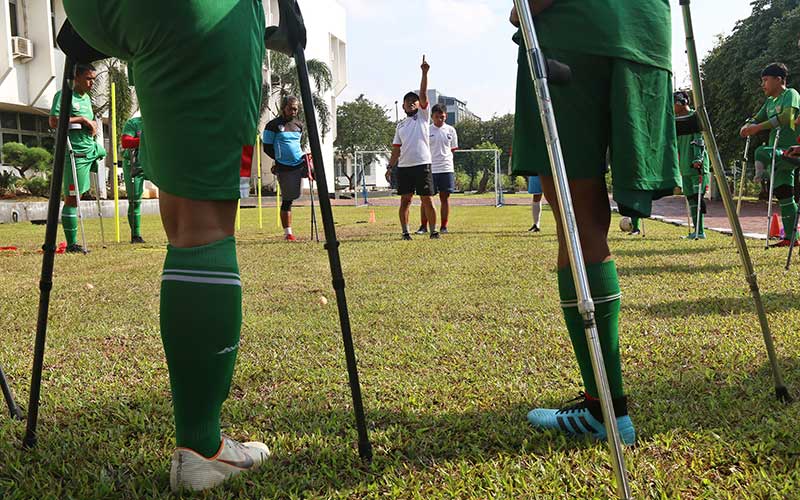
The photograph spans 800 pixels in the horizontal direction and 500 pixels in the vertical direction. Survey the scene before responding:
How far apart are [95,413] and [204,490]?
33.9 inches

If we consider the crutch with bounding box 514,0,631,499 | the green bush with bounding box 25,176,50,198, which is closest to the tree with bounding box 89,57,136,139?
the green bush with bounding box 25,176,50,198

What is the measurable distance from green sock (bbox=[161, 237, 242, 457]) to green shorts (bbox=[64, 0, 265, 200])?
0.17 m

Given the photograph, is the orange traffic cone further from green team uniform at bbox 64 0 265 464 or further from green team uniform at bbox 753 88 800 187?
green team uniform at bbox 64 0 265 464

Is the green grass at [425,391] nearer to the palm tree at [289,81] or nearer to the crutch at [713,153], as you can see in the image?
the crutch at [713,153]

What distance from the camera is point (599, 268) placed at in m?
2.11

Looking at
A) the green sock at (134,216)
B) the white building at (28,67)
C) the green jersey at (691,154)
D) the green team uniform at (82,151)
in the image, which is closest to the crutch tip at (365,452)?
the green team uniform at (82,151)

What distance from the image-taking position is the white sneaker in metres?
1.77

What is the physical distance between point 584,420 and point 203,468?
1161 millimetres

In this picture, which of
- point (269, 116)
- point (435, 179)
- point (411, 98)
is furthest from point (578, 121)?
point (269, 116)

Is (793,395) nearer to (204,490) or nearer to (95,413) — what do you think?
(204,490)

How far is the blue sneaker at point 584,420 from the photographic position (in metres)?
2.09

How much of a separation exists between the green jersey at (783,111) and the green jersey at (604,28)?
6.43 m

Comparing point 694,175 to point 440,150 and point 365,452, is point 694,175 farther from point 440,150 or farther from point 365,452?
point 365,452

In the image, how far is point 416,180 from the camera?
1004cm
